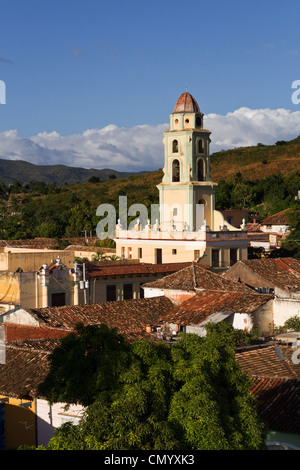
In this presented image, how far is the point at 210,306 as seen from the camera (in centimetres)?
2305

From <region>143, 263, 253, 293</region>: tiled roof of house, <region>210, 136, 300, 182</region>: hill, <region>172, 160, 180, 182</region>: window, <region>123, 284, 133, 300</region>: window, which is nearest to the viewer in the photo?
<region>143, 263, 253, 293</region>: tiled roof of house

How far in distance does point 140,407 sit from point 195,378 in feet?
2.99

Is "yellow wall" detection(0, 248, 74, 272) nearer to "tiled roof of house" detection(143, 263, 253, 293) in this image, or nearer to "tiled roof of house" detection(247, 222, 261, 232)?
"tiled roof of house" detection(143, 263, 253, 293)

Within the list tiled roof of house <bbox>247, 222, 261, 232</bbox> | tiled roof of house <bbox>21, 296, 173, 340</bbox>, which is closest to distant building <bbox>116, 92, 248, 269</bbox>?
tiled roof of house <bbox>21, 296, 173, 340</bbox>

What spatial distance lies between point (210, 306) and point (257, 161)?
7677 cm

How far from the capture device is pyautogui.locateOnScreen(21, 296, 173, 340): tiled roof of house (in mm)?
21391

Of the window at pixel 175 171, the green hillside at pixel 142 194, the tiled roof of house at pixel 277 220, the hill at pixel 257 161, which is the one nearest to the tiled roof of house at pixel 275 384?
the window at pixel 175 171

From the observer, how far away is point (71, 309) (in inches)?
882

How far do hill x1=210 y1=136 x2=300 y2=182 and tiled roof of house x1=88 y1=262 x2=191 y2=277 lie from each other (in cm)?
5841

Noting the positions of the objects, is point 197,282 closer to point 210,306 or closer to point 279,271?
point 210,306

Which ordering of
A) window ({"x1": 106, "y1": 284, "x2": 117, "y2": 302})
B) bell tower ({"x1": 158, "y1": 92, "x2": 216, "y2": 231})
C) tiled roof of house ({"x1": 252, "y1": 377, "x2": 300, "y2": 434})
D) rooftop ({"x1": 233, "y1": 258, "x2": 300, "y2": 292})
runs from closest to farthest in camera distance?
tiled roof of house ({"x1": 252, "y1": 377, "x2": 300, "y2": 434}) < rooftop ({"x1": 233, "y1": 258, "x2": 300, "y2": 292}) < window ({"x1": 106, "y1": 284, "x2": 117, "y2": 302}) < bell tower ({"x1": 158, "y1": 92, "x2": 216, "y2": 231})

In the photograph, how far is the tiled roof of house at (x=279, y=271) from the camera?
27.6 metres

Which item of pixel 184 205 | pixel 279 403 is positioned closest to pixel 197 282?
pixel 184 205
